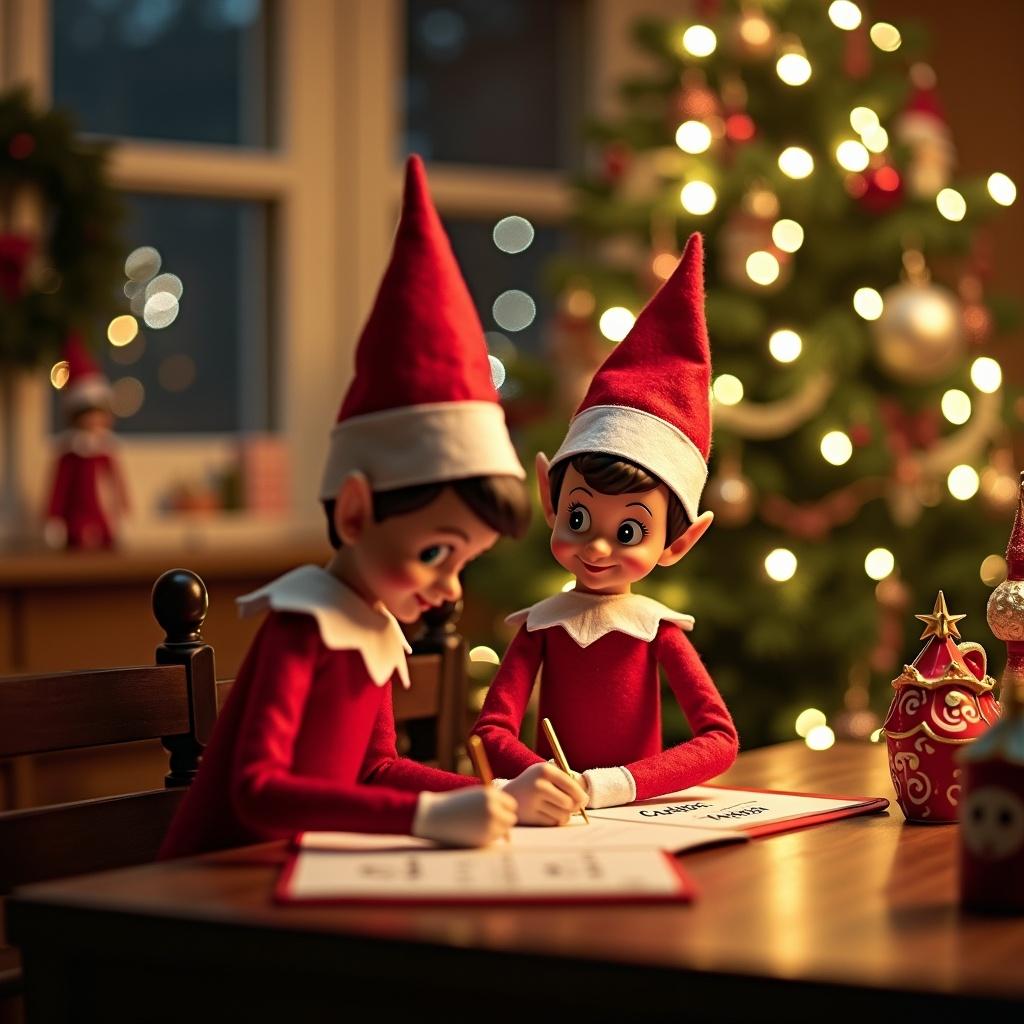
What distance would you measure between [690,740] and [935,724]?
0.16 m

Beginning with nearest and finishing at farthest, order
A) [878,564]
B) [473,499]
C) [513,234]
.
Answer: [473,499]
[878,564]
[513,234]

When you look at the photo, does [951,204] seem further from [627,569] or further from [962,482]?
[627,569]

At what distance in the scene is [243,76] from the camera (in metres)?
3.68

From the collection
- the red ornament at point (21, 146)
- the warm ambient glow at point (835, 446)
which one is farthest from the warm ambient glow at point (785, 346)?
the red ornament at point (21, 146)

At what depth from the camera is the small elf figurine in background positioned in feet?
10.3

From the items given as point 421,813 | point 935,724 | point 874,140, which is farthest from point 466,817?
point 874,140

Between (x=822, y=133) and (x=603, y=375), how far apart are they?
228 cm

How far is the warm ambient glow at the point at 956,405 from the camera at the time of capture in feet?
10.6

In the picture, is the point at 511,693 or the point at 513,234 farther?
the point at 513,234

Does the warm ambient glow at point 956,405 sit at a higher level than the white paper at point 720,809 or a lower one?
higher

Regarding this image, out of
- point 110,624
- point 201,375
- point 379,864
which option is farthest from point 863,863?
point 201,375

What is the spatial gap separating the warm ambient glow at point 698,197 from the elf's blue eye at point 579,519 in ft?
6.65

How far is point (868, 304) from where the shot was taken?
3145mm

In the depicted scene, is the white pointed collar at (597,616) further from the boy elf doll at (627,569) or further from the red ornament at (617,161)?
the red ornament at (617,161)
